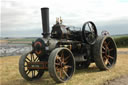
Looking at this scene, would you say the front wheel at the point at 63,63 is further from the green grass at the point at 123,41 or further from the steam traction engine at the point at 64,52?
the green grass at the point at 123,41

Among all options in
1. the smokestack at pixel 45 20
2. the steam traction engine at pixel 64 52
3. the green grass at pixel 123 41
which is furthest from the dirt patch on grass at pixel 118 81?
the green grass at pixel 123 41

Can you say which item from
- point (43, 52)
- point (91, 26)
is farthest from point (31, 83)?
point (91, 26)

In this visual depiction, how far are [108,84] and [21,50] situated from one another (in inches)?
784

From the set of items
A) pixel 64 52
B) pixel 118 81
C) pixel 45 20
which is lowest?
pixel 118 81

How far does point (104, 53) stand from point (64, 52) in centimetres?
316

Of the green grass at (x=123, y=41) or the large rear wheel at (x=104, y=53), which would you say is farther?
the green grass at (x=123, y=41)

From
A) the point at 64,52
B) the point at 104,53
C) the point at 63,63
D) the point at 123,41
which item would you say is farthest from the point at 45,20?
the point at 123,41

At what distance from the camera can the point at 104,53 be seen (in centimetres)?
1004

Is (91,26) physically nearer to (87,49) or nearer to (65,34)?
(87,49)

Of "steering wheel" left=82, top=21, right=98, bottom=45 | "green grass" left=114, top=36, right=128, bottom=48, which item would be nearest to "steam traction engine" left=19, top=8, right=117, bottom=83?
"steering wheel" left=82, top=21, right=98, bottom=45

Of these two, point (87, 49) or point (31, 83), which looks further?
point (87, 49)

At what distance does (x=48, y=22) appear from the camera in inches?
306

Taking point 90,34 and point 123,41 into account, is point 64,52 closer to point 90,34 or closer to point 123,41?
point 90,34

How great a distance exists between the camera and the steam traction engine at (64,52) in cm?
736
